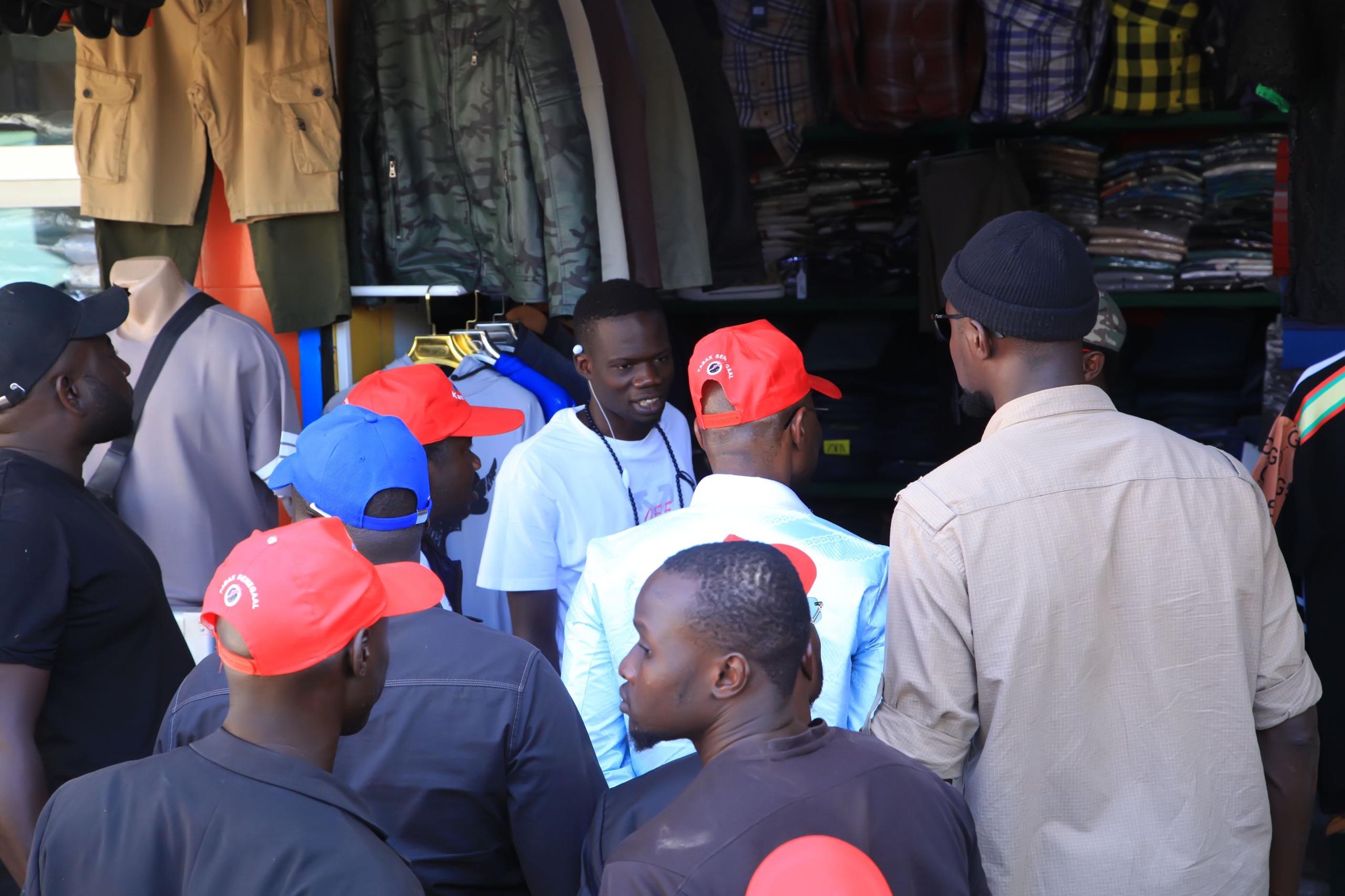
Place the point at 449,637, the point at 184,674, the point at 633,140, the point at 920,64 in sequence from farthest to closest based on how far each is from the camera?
the point at 920,64 → the point at 633,140 → the point at 184,674 → the point at 449,637

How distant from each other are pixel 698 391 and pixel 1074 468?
0.75 meters

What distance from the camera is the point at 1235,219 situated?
5344 millimetres

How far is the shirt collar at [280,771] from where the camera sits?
4.78 ft

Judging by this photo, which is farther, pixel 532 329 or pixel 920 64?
pixel 920 64

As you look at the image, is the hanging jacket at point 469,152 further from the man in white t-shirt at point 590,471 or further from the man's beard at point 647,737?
the man's beard at point 647,737

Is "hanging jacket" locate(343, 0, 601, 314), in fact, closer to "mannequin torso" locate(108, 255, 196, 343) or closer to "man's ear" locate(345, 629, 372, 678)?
"mannequin torso" locate(108, 255, 196, 343)

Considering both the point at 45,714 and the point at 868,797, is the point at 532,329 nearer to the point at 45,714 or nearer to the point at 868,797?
the point at 45,714

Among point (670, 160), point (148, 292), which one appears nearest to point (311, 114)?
point (148, 292)

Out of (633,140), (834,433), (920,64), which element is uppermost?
(920,64)

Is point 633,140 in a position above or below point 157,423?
above

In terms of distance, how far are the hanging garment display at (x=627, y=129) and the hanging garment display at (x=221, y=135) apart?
33.6 inches

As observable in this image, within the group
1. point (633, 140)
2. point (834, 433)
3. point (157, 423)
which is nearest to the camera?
point (157, 423)

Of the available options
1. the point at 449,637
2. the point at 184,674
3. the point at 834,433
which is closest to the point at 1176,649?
the point at 449,637

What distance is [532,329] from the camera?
14.0ft
